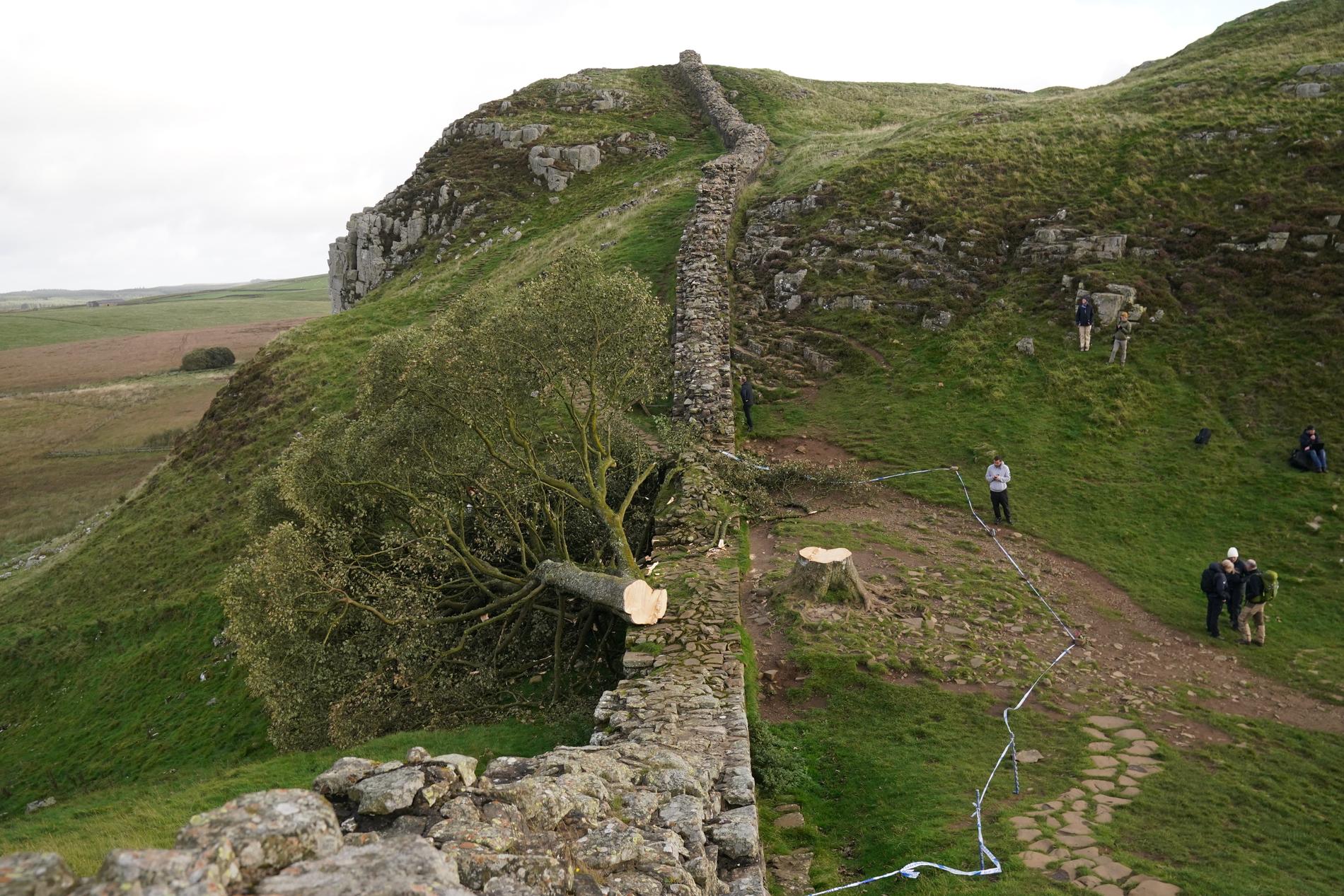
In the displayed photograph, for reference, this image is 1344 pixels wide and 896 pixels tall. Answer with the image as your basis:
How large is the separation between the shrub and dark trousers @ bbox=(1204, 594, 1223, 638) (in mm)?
119145

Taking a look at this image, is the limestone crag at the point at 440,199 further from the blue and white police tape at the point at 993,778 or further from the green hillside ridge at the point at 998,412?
the blue and white police tape at the point at 993,778

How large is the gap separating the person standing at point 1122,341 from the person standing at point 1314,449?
7144 millimetres

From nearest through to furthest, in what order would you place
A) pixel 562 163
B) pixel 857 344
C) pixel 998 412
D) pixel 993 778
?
1. pixel 993 778
2. pixel 998 412
3. pixel 857 344
4. pixel 562 163

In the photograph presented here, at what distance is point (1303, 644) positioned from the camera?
58.4 ft

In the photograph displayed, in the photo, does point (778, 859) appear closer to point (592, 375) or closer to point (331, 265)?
point (592, 375)

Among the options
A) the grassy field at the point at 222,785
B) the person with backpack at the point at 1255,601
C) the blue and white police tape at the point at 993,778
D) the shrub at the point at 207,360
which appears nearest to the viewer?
the blue and white police tape at the point at 993,778

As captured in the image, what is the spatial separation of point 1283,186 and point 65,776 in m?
55.2

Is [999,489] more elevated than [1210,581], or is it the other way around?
[999,489]

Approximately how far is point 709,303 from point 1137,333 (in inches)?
746

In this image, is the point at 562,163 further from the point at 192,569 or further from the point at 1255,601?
the point at 1255,601

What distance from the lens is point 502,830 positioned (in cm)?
834

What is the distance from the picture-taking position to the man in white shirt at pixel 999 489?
23.5m

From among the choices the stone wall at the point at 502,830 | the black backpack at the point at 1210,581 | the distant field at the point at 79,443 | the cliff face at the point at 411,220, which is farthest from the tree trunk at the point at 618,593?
the cliff face at the point at 411,220

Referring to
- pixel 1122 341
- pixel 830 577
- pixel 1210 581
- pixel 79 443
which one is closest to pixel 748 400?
pixel 830 577
